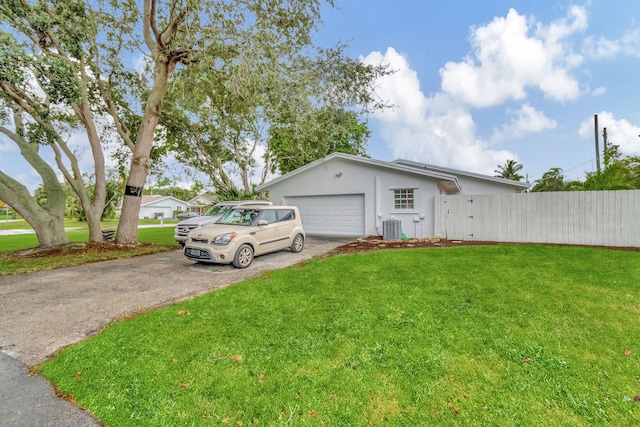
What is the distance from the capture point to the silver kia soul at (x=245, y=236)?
24.8 feet

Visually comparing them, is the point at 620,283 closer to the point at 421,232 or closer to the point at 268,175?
the point at 421,232

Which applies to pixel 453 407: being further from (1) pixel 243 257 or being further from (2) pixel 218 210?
(2) pixel 218 210

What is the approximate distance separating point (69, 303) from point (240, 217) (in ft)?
14.6

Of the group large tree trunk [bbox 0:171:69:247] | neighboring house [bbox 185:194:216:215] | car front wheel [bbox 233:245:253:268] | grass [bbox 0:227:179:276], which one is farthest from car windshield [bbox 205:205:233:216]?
neighboring house [bbox 185:194:216:215]

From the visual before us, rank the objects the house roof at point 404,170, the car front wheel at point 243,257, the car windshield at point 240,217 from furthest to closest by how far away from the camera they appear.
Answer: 1. the house roof at point 404,170
2. the car windshield at point 240,217
3. the car front wheel at point 243,257

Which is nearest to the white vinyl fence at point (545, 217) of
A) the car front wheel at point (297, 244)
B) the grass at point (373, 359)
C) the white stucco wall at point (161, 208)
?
the grass at point (373, 359)

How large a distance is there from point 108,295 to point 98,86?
1123 centimetres

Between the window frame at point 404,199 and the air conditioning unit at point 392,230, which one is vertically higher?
the window frame at point 404,199

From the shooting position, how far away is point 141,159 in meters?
11.4

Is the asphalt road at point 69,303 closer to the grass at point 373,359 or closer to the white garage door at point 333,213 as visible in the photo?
the grass at point 373,359

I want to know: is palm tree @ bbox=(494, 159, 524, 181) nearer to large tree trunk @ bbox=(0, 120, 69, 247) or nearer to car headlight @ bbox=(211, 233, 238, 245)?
car headlight @ bbox=(211, 233, 238, 245)

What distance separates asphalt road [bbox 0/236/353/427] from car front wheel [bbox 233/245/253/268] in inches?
8.0

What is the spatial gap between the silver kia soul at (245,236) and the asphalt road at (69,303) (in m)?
0.36

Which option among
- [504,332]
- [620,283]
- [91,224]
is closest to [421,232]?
[620,283]
